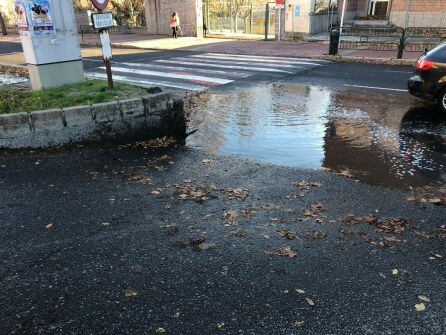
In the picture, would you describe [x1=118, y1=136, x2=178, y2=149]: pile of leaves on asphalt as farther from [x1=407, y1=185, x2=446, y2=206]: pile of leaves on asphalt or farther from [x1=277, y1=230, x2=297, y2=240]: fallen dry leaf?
[x1=407, y1=185, x2=446, y2=206]: pile of leaves on asphalt

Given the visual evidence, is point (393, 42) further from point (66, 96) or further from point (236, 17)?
point (66, 96)

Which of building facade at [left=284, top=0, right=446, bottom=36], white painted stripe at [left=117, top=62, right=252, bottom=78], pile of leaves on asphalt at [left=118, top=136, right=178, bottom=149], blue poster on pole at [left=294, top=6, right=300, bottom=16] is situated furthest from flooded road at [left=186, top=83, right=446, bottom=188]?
blue poster on pole at [left=294, top=6, right=300, bottom=16]

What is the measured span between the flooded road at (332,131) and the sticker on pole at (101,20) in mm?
2713

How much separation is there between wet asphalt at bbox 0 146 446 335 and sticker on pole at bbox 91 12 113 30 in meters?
2.99

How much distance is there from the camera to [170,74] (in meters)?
14.9

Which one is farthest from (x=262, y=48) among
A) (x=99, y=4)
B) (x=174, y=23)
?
(x=99, y=4)

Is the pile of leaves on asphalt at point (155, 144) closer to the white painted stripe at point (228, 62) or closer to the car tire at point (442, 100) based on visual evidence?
the car tire at point (442, 100)

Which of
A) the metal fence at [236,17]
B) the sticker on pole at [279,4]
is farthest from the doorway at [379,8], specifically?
the sticker on pole at [279,4]

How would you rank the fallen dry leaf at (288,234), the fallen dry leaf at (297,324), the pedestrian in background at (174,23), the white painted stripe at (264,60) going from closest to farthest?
the fallen dry leaf at (297,324), the fallen dry leaf at (288,234), the white painted stripe at (264,60), the pedestrian in background at (174,23)

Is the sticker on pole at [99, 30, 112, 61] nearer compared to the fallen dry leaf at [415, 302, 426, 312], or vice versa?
the fallen dry leaf at [415, 302, 426, 312]

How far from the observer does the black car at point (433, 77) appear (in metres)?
9.20

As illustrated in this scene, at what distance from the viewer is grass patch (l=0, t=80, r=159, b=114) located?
7.02 meters

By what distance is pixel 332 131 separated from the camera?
8.44 m

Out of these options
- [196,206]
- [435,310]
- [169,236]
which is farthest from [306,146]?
[435,310]
